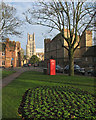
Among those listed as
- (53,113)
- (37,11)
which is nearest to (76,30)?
(37,11)

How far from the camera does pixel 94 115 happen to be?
15.5 feet

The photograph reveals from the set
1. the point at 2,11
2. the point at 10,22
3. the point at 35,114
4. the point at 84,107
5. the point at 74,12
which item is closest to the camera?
the point at 35,114

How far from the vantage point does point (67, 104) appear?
226 inches

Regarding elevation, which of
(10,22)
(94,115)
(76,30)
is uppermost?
(10,22)

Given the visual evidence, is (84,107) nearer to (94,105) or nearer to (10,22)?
(94,105)

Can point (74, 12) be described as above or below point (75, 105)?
above

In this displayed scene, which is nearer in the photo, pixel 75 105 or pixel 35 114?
pixel 35 114

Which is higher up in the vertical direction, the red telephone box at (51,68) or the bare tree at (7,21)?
the bare tree at (7,21)

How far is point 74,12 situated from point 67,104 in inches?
603

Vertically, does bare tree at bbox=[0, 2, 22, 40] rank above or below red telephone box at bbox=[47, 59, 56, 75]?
above

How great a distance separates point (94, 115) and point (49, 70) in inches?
647

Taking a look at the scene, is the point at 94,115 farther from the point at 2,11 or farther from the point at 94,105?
the point at 2,11

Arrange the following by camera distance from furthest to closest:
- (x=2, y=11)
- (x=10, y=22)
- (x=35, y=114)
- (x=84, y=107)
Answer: (x=10, y=22) < (x=2, y=11) < (x=84, y=107) < (x=35, y=114)

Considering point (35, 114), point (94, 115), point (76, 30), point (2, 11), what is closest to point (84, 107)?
point (94, 115)
